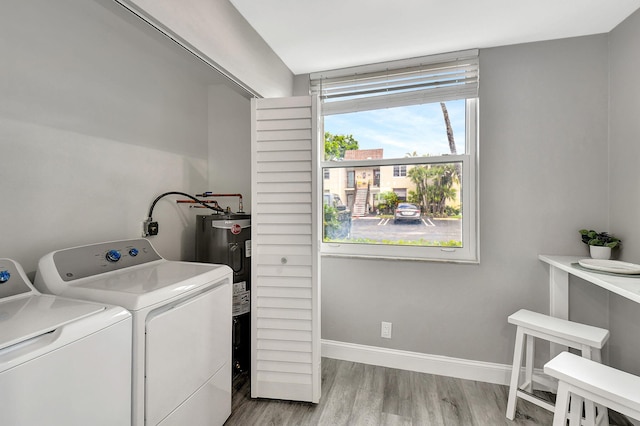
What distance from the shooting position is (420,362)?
2217 mm

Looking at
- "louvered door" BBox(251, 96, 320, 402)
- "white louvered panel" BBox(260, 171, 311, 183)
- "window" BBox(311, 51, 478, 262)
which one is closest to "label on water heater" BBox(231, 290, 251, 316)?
"louvered door" BBox(251, 96, 320, 402)

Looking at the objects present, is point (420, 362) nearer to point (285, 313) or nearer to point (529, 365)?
point (529, 365)

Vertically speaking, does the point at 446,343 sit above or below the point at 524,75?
below

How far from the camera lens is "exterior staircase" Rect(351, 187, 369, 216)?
7.94 feet

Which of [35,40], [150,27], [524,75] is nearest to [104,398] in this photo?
[150,27]

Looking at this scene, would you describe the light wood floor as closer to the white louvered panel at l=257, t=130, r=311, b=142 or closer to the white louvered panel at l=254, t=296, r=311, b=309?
the white louvered panel at l=254, t=296, r=311, b=309

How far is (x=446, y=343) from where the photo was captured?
7.18ft

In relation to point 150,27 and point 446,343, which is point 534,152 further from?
point 150,27

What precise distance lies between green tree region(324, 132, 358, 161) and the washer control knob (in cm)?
166

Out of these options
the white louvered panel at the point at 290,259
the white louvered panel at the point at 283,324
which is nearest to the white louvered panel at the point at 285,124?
the white louvered panel at the point at 290,259

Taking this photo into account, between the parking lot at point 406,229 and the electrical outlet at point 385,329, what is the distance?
0.67 metres

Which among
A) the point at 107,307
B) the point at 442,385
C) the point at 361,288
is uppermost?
the point at 107,307

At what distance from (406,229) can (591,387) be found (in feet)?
4.45

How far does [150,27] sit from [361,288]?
2076 millimetres
